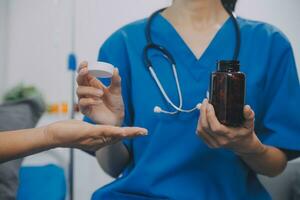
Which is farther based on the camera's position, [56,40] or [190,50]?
[56,40]

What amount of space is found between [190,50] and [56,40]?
0.69m

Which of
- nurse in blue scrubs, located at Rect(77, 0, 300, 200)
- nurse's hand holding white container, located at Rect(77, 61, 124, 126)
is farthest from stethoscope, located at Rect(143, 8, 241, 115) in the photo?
nurse's hand holding white container, located at Rect(77, 61, 124, 126)

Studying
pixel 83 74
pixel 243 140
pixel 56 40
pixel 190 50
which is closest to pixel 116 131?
pixel 83 74

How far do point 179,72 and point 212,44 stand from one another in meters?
0.11

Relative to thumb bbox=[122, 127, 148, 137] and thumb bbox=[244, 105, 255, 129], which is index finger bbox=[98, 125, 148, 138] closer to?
thumb bbox=[122, 127, 148, 137]

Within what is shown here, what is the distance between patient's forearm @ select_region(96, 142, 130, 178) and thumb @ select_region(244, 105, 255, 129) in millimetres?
331

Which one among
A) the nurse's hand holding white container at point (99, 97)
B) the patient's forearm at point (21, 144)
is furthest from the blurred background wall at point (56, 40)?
the patient's forearm at point (21, 144)

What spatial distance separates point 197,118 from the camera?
742 millimetres

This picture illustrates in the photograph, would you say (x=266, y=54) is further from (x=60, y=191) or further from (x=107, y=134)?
(x=60, y=191)

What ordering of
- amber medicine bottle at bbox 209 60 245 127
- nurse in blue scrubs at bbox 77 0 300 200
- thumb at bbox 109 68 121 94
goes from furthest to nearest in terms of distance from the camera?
nurse in blue scrubs at bbox 77 0 300 200 < thumb at bbox 109 68 121 94 < amber medicine bottle at bbox 209 60 245 127

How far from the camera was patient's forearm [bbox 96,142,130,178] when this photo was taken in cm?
79

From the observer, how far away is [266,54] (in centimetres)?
76

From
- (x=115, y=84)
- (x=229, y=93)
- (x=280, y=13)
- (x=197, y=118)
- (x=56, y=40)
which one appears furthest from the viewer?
(x=56, y=40)

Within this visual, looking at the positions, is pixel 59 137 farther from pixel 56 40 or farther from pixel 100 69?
pixel 56 40
